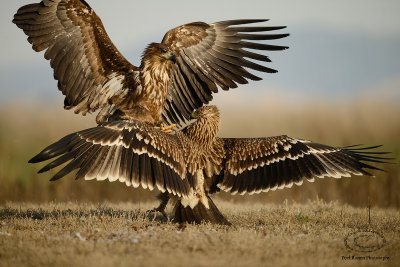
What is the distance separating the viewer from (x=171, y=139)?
258 inches

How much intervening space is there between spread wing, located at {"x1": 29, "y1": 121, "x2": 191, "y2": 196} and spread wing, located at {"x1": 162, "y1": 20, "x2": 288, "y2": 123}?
2.41 m

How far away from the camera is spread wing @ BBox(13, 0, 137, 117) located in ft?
25.3

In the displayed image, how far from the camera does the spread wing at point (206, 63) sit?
8625mm

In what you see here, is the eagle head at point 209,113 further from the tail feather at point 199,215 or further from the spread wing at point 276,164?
the tail feather at point 199,215

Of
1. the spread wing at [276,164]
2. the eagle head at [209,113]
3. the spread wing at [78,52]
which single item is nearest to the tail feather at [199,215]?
the spread wing at [276,164]

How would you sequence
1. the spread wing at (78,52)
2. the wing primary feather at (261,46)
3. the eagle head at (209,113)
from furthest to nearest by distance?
the wing primary feather at (261,46)
the spread wing at (78,52)
the eagle head at (209,113)

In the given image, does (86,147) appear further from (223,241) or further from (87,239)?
(223,241)

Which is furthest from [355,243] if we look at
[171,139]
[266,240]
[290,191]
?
[290,191]

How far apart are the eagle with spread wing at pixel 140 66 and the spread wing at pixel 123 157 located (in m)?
1.14

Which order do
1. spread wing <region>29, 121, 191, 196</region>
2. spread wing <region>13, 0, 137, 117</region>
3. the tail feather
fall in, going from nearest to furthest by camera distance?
1. spread wing <region>29, 121, 191, 196</region>
2. the tail feather
3. spread wing <region>13, 0, 137, 117</region>

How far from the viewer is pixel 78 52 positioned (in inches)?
309

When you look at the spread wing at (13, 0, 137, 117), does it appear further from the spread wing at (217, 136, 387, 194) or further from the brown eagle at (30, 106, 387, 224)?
the spread wing at (217, 136, 387, 194)

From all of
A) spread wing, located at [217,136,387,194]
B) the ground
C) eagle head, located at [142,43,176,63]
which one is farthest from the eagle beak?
the ground

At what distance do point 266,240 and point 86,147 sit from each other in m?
2.25
